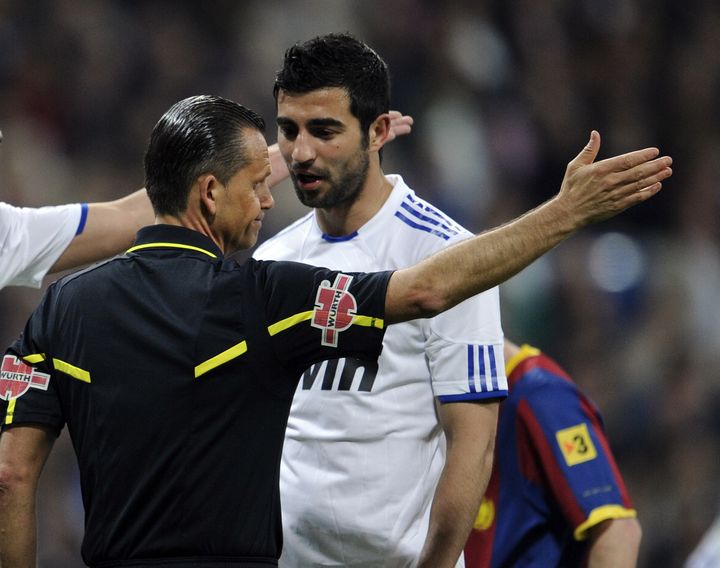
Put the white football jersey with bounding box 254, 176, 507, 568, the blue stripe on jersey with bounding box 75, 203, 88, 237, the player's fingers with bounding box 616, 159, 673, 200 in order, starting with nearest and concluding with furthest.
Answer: the player's fingers with bounding box 616, 159, 673, 200 < the white football jersey with bounding box 254, 176, 507, 568 < the blue stripe on jersey with bounding box 75, 203, 88, 237

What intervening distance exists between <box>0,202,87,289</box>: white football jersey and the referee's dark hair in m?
1.02

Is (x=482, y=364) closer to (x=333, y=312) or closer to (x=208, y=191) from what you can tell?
(x=333, y=312)

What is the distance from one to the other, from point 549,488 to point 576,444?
0.18 meters

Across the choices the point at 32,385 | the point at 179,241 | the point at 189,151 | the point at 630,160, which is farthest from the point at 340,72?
the point at 32,385

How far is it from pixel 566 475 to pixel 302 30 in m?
6.22

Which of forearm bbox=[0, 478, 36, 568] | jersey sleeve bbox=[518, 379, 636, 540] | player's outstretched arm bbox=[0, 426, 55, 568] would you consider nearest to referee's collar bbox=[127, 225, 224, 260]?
player's outstretched arm bbox=[0, 426, 55, 568]

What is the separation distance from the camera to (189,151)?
2934 millimetres

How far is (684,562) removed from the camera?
7363 mm

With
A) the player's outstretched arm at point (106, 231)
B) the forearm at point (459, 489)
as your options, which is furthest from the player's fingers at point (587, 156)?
the player's outstretched arm at point (106, 231)

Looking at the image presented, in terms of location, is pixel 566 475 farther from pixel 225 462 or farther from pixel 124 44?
pixel 124 44

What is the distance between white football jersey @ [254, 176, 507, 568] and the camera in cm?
347

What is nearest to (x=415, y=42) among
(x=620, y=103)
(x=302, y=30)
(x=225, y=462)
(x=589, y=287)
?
(x=302, y=30)

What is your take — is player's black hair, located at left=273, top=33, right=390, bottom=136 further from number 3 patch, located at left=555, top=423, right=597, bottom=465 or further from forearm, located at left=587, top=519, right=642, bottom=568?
forearm, located at left=587, top=519, right=642, bottom=568

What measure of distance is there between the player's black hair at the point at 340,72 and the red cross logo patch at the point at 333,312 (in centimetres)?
105
